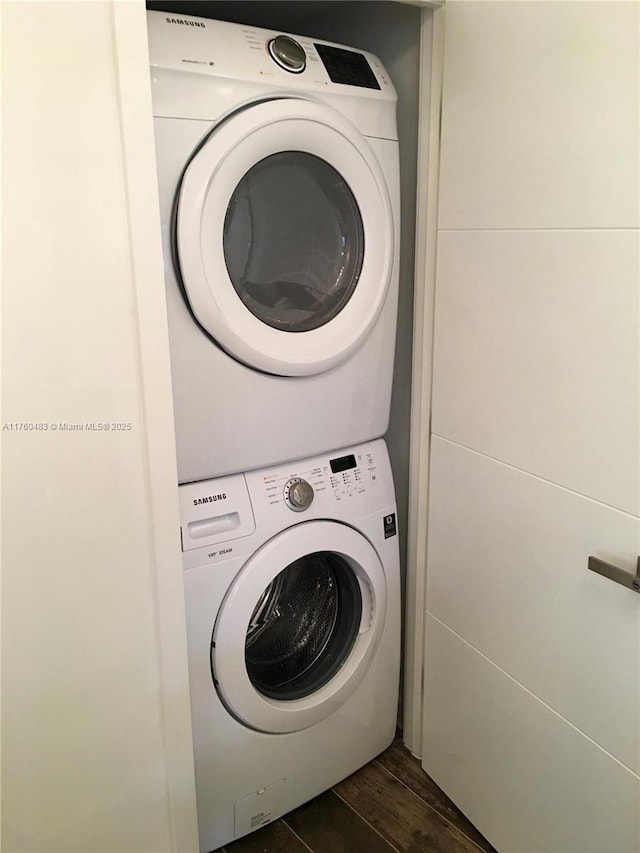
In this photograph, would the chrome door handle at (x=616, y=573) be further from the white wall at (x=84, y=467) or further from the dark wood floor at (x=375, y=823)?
the dark wood floor at (x=375, y=823)

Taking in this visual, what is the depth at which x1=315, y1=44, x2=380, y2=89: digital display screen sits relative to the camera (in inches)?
50.4

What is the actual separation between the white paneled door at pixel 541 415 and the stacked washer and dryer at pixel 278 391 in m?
0.15

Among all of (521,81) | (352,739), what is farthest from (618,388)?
(352,739)

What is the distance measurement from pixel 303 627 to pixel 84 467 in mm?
755

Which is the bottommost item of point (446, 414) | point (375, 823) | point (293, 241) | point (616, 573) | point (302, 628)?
point (375, 823)

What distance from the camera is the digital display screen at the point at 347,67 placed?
4.20ft

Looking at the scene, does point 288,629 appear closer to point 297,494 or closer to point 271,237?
point 297,494

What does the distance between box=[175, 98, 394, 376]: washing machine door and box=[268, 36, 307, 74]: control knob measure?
62 millimetres

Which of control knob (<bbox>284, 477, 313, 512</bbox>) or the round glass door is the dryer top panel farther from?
control knob (<bbox>284, 477, 313, 512</bbox>)

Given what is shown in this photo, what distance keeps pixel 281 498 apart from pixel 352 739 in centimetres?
64

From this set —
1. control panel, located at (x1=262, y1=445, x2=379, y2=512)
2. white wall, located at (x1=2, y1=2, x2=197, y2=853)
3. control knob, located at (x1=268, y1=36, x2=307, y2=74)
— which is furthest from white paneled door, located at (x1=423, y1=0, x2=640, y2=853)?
white wall, located at (x1=2, y1=2, x2=197, y2=853)

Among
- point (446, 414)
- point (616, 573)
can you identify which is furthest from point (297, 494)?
point (616, 573)

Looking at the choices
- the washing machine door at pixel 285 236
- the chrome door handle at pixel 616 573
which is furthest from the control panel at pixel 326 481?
the chrome door handle at pixel 616 573

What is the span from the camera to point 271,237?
127 centimetres
